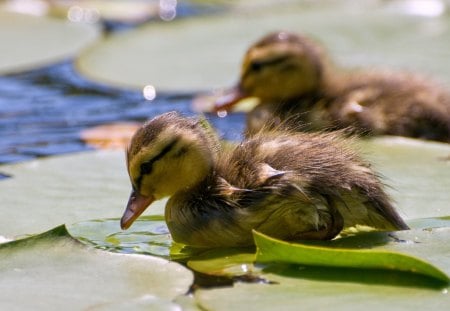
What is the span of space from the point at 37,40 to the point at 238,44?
109cm

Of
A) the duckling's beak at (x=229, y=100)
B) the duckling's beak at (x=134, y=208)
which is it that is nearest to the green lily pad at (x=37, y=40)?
the duckling's beak at (x=229, y=100)

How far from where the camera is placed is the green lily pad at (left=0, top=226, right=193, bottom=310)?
2.71 metres

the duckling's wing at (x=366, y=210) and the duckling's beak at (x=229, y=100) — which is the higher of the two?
the duckling's beak at (x=229, y=100)

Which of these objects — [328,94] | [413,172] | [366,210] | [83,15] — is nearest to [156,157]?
[366,210]

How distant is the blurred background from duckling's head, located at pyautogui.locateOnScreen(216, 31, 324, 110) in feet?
0.75

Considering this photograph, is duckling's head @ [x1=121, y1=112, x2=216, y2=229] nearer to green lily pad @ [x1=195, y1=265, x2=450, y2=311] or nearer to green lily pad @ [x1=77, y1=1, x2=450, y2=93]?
green lily pad @ [x1=195, y1=265, x2=450, y2=311]

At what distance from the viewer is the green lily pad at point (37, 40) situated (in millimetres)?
6047

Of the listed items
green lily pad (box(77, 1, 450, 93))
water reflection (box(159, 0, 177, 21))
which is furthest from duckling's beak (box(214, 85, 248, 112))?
water reflection (box(159, 0, 177, 21))

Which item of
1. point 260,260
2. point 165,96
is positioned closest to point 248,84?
point 165,96

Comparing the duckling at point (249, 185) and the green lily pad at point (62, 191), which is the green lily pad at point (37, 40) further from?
the duckling at point (249, 185)

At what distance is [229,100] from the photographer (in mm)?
5164

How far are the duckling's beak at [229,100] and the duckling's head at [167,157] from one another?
183 centimetres

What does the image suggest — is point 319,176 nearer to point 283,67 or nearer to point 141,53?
point 283,67

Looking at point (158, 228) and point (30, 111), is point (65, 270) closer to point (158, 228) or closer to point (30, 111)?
point (158, 228)
